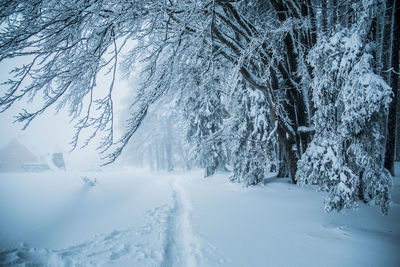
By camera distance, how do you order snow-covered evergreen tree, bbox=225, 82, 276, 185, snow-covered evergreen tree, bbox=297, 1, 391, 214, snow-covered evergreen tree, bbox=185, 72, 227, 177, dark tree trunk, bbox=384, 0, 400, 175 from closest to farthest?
snow-covered evergreen tree, bbox=297, 1, 391, 214
dark tree trunk, bbox=384, 0, 400, 175
snow-covered evergreen tree, bbox=225, 82, 276, 185
snow-covered evergreen tree, bbox=185, 72, 227, 177

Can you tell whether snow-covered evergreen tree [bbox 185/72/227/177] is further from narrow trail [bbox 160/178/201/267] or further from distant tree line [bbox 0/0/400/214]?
narrow trail [bbox 160/178/201/267]

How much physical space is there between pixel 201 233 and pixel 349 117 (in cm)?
345

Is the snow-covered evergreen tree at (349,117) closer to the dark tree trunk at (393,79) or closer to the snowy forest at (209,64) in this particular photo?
the snowy forest at (209,64)

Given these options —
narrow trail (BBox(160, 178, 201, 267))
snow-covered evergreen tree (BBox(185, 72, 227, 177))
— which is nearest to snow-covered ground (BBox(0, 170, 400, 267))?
narrow trail (BBox(160, 178, 201, 267))

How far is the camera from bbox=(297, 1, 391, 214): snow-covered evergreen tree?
291cm

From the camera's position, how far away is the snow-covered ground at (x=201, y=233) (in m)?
2.64

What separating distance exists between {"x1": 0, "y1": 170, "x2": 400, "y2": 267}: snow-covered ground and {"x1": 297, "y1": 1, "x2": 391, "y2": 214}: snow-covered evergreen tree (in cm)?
66

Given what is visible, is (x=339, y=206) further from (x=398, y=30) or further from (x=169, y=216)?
(x=398, y=30)

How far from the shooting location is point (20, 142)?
1040 inches

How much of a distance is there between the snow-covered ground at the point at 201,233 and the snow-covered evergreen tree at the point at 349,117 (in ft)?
2.17

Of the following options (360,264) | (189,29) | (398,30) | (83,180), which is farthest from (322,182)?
(83,180)

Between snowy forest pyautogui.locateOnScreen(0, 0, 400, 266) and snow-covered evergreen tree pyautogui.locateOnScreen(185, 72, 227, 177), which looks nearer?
snowy forest pyautogui.locateOnScreen(0, 0, 400, 266)

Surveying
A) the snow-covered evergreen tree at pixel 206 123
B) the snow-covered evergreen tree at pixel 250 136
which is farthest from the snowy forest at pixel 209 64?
the snow-covered evergreen tree at pixel 206 123

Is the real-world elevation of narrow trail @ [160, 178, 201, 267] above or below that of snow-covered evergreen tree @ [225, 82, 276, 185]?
below
